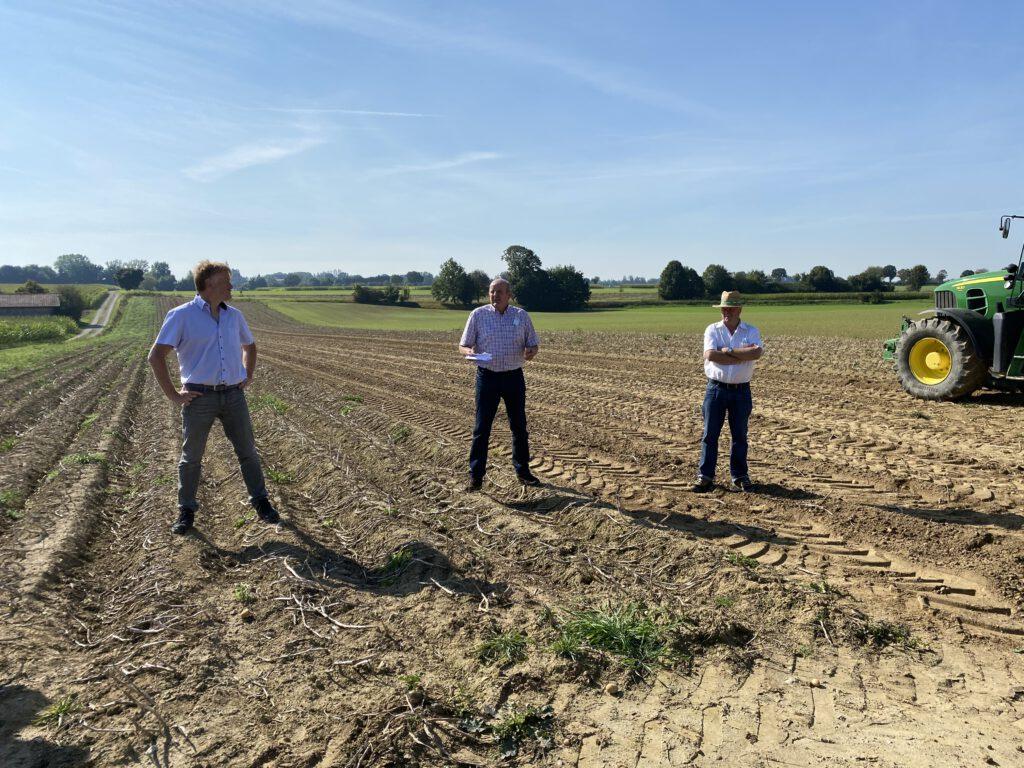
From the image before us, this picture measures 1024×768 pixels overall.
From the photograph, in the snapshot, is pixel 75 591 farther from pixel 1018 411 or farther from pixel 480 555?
pixel 1018 411

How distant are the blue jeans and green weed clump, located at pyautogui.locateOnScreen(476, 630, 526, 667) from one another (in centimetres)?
301

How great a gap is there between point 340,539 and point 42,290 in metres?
79.4

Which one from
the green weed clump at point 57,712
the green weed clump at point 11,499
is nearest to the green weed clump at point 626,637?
the green weed clump at point 57,712

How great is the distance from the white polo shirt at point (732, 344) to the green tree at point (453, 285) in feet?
214

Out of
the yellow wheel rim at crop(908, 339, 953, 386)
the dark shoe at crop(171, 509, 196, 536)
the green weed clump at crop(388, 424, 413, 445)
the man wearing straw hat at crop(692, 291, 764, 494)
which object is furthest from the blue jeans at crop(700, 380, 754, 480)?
the yellow wheel rim at crop(908, 339, 953, 386)

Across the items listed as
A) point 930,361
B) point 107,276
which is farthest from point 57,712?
point 107,276

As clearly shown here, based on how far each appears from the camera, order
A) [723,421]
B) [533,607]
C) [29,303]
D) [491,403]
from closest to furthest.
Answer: [533,607], [723,421], [491,403], [29,303]

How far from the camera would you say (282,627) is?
3746 mm

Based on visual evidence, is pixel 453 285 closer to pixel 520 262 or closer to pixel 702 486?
pixel 520 262

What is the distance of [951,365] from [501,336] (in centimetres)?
785

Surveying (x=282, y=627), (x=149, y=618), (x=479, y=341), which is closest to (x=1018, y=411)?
(x=479, y=341)

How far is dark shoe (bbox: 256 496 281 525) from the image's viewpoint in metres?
5.44

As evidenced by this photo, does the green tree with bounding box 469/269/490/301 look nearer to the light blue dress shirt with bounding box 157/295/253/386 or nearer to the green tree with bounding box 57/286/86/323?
the green tree with bounding box 57/286/86/323

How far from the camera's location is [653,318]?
4503 cm
